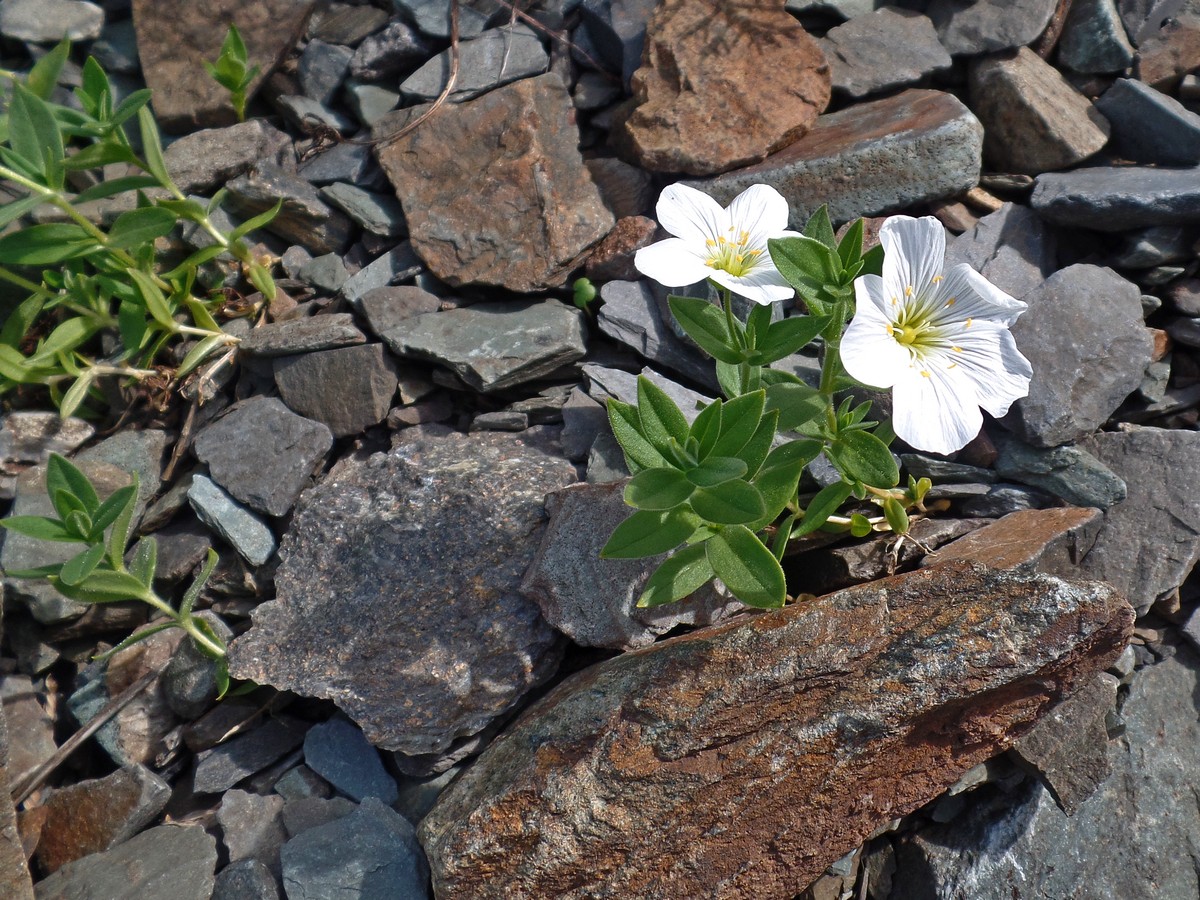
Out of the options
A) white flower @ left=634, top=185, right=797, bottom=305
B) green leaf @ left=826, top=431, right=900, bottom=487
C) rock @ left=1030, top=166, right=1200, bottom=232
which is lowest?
green leaf @ left=826, top=431, right=900, bottom=487

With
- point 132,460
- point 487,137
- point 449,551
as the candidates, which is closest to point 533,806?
point 449,551

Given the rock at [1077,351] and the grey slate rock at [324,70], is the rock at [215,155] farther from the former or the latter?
the rock at [1077,351]

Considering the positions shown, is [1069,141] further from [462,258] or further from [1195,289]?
[462,258]

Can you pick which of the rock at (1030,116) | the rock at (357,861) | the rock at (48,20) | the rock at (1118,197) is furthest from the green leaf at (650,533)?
the rock at (48,20)

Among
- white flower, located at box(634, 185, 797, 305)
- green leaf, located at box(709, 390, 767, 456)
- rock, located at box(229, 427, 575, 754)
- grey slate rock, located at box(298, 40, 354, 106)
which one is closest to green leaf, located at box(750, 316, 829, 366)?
white flower, located at box(634, 185, 797, 305)

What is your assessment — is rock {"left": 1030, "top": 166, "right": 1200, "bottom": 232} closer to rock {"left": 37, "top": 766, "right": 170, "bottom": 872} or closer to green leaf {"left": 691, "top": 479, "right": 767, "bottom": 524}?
green leaf {"left": 691, "top": 479, "right": 767, "bottom": 524}

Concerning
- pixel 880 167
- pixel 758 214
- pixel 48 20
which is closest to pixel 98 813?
pixel 758 214

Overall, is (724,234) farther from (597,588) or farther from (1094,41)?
(1094,41)
